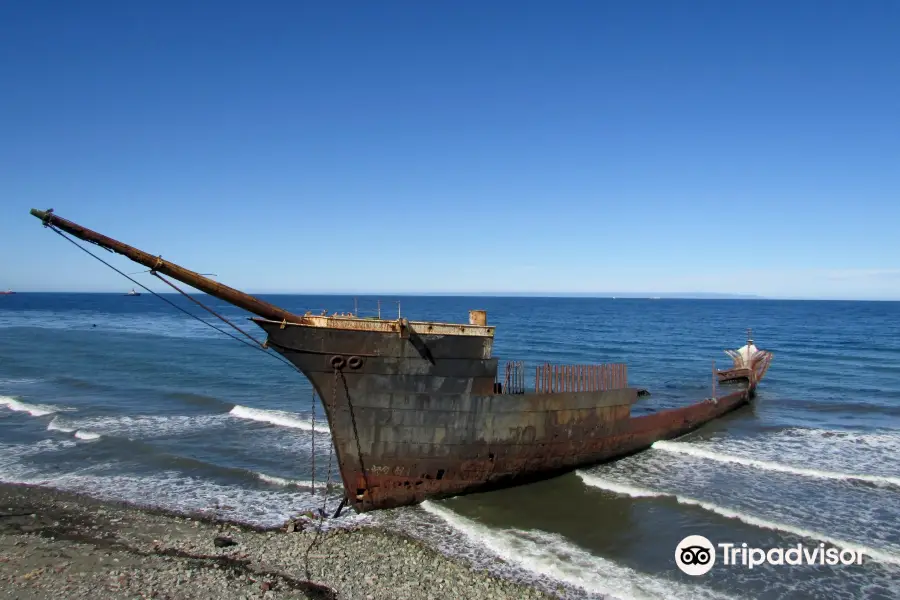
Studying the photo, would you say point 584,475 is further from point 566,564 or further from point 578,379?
point 566,564

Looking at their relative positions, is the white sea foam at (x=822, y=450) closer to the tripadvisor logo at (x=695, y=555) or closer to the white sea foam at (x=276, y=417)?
the tripadvisor logo at (x=695, y=555)

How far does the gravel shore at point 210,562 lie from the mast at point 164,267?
548 centimetres

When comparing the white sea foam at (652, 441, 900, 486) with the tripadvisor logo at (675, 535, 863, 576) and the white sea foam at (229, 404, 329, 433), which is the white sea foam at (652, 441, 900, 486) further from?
the white sea foam at (229, 404, 329, 433)

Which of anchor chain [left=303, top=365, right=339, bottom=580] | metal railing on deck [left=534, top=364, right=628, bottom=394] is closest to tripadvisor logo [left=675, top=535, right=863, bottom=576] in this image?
metal railing on deck [left=534, top=364, right=628, bottom=394]

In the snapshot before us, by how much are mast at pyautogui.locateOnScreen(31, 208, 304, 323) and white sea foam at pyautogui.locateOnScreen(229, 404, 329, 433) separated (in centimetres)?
1210

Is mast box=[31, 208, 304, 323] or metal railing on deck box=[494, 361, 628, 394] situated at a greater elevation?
mast box=[31, 208, 304, 323]

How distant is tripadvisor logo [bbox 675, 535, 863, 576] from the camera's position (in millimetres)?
12594

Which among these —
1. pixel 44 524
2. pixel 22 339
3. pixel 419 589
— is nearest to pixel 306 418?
pixel 44 524

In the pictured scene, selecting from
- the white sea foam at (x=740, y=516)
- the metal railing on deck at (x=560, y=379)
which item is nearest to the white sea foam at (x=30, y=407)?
the metal railing on deck at (x=560, y=379)

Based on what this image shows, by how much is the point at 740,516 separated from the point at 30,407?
104 ft

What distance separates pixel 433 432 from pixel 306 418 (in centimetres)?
1342

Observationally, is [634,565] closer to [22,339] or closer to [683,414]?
[683,414]

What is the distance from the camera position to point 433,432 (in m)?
14.5

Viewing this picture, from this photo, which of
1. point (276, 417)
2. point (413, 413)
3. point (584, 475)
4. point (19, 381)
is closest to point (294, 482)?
point (413, 413)
